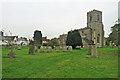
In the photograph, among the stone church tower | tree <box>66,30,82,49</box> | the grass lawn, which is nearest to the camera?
the grass lawn

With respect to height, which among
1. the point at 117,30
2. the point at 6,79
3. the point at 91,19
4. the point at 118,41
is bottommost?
the point at 6,79

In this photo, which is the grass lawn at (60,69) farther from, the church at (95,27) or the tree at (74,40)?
the church at (95,27)

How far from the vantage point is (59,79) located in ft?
15.1

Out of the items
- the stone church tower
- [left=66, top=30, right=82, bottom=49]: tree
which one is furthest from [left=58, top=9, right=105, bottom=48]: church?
[left=66, top=30, right=82, bottom=49]: tree

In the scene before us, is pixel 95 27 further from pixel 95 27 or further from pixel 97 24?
pixel 97 24

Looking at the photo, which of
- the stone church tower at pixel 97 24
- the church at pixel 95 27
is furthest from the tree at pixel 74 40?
the stone church tower at pixel 97 24

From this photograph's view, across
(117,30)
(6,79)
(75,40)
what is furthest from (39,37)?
(6,79)

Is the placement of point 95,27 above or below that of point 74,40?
above

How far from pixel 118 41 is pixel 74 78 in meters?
11.1

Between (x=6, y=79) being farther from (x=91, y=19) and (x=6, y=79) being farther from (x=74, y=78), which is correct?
(x=91, y=19)

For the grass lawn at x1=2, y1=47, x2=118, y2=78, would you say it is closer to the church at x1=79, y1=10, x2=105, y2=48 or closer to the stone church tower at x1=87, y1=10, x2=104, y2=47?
the church at x1=79, y1=10, x2=105, y2=48

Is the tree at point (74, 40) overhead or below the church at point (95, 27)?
below

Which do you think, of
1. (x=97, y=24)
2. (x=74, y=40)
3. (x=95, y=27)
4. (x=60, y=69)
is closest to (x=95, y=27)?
(x=95, y=27)

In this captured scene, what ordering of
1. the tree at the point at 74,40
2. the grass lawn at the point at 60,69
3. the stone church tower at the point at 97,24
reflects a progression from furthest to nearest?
1. the stone church tower at the point at 97,24
2. the tree at the point at 74,40
3. the grass lawn at the point at 60,69
